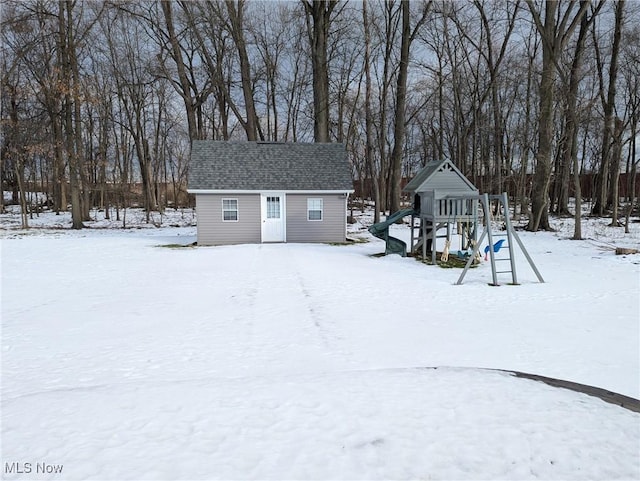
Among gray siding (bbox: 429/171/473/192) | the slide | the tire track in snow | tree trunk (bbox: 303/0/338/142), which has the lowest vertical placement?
the tire track in snow

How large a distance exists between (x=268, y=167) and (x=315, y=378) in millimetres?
15272

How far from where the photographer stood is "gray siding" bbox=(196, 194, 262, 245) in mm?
17109

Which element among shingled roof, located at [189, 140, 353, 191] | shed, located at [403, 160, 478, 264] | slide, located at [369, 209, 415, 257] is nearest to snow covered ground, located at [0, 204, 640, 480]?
shed, located at [403, 160, 478, 264]

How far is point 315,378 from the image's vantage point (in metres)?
4.12

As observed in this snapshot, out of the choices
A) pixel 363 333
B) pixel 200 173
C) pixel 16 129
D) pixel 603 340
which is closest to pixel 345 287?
pixel 363 333

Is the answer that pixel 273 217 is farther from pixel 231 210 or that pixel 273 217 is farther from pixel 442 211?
pixel 442 211

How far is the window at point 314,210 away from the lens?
58.9ft

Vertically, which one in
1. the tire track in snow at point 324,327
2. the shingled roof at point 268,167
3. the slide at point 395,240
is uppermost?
the shingled roof at point 268,167

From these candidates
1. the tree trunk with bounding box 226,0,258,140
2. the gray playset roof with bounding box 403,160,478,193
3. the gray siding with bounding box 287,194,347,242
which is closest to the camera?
the gray playset roof with bounding box 403,160,478,193

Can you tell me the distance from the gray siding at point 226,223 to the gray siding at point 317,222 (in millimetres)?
1475

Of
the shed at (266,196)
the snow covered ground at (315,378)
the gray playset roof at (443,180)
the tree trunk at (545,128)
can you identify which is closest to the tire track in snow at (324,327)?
the snow covered ground at (315,378)

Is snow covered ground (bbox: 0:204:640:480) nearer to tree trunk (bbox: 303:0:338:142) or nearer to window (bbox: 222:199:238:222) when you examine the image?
window (bbox: 222:199:238:222)

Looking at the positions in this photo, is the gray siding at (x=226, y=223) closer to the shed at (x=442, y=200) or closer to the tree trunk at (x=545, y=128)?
the shed at (x=442, y=200)

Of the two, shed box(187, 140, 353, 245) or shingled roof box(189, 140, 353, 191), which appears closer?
shed box(187, 140, 353, 245)
